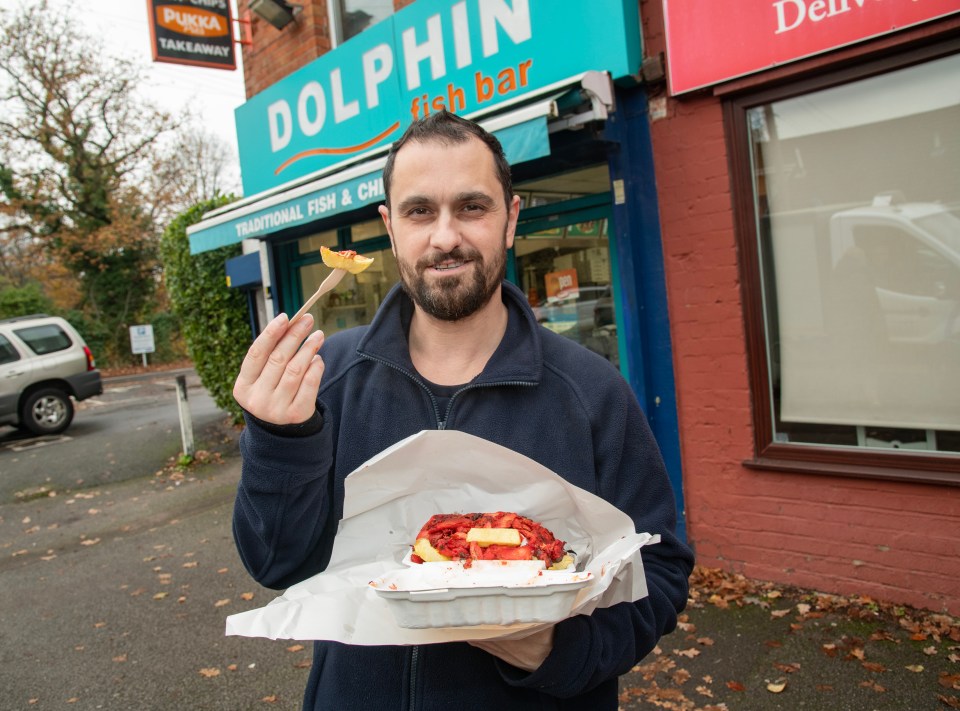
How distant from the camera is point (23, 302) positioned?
26.2 meters

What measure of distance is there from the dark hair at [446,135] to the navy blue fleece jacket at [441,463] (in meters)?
0.39

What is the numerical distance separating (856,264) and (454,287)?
307 centimetres

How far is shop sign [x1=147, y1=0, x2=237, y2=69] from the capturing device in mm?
7492

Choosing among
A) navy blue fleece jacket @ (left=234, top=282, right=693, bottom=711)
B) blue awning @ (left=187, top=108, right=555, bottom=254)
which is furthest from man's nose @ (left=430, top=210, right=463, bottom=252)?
blue awning @ (left=187, top=108, right=555, bottom=254)

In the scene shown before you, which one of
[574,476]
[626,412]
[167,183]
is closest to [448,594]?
[574,476]

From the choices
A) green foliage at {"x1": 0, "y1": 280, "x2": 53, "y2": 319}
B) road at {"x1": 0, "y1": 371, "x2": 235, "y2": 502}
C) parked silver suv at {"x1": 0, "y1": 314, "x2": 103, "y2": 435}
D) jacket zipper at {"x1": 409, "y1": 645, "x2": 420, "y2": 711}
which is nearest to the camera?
jacket zipper at {"x1": 409, "y1": 645, "x2": 420, "y2": 711}

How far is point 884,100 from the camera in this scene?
143 inches

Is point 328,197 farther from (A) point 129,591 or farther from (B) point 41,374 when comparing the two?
(B) point 41,374

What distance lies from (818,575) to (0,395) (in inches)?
476

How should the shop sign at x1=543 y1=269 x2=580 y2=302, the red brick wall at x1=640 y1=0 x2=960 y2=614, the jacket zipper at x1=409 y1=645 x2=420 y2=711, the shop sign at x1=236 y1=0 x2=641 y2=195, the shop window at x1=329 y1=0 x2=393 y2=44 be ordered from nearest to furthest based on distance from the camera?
1. the jacket zipper at x1=409 y1=645 x2=420 y2=711
2. the red brick wall at x1=640 y1=0 x2=960 y2=614
3. the shop sign at x1=236 y1=0 x2=641 y2=195
4. the shop sign at x1=543 y1=269 x2=580 y2=302
5. the shop window at x1=329 y1=0 x2=393 y2=44

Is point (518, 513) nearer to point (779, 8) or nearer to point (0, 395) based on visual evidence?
point (779, 8)

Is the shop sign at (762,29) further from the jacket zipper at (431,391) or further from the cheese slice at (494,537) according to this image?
the cheese slice at (494,537)

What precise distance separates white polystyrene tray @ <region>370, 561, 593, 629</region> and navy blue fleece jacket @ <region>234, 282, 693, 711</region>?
0.76 ft

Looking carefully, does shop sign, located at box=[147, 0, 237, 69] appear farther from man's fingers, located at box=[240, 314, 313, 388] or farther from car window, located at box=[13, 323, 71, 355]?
man's fingers, located at box=[240, 314, 313, 388]
